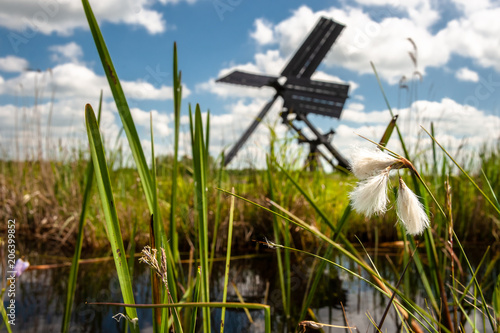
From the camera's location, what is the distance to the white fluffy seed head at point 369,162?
2.09 feet

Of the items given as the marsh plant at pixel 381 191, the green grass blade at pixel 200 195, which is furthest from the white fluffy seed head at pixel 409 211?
the green grass blade at pixel 200 195

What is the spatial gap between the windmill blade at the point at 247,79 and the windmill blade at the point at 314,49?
101 centimetres

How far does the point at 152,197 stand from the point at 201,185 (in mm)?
125

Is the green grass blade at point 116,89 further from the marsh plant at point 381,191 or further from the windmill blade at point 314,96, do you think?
the windmill blade at point 314,96

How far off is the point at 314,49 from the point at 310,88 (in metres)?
1.53

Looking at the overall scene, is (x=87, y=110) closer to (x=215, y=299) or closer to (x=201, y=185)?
(x=201, y=185)

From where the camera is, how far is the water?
2.10m

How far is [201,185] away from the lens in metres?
0.94

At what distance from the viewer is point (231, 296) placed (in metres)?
2.46

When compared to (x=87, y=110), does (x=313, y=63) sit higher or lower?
higher

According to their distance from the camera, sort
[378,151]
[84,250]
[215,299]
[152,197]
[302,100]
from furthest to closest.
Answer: [302,100] → [84,250] → [215,299] → [152,197] → [378,151]

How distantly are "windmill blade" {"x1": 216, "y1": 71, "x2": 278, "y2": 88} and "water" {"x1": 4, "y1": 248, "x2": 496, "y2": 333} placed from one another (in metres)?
9.58

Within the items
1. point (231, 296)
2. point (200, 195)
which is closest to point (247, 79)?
point (231, 296)

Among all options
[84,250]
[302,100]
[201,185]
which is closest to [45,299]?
[84,250]
